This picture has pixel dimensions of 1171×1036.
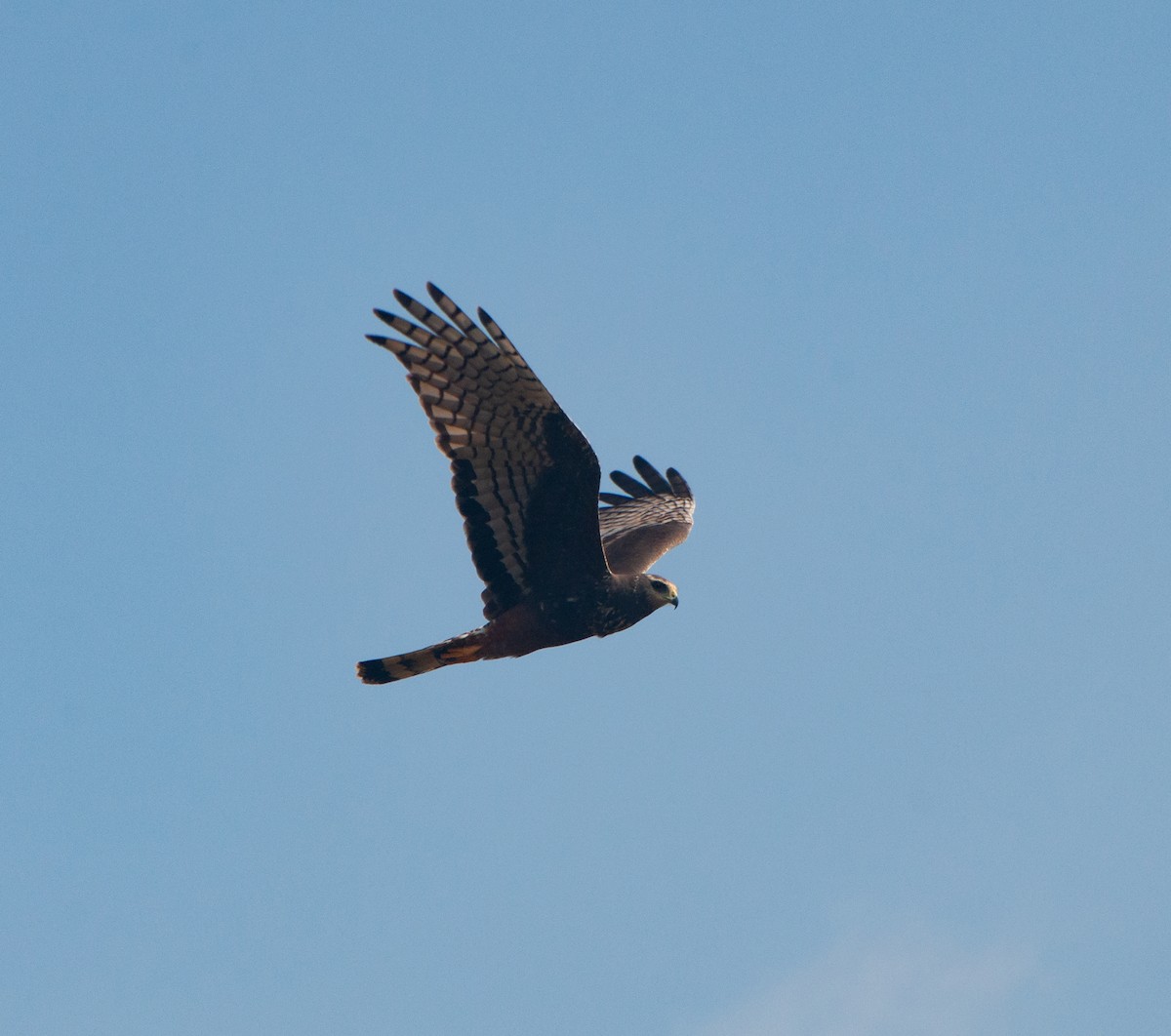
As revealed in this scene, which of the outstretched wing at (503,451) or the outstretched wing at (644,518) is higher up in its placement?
the outstretched wing at (644,518)

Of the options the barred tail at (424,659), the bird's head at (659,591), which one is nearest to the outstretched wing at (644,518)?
the bird's head at (659,591)

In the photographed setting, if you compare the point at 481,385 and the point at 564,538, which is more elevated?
the point at 481,385

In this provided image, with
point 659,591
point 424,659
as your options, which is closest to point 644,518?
point 659,591

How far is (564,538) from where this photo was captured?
11.1 metres

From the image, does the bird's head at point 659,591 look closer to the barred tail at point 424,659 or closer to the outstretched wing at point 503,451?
the outstretched wing at point 503,451

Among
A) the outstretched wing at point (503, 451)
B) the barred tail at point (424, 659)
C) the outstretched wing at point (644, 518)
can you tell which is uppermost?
the outstretched wing at point (644, 518)

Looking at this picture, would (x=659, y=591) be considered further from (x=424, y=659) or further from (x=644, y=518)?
(x=644, y=518)

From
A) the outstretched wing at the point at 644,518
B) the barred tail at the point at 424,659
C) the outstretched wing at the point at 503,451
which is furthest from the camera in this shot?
the outstretched wing at the point at 644,518

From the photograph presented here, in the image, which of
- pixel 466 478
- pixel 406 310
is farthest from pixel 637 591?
pixel 406 310

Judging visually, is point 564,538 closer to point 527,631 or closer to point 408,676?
point 527,631

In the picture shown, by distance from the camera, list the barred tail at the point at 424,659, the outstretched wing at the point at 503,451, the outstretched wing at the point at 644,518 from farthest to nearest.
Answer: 1. the outstretched wing at the point at 644,518
2. the barred tail at the point at 424,659
3. the outstretched wing at the point at 503,451

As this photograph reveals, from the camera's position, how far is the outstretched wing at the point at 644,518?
13.5m

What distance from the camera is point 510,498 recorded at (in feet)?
35.8

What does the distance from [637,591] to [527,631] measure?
83cm
